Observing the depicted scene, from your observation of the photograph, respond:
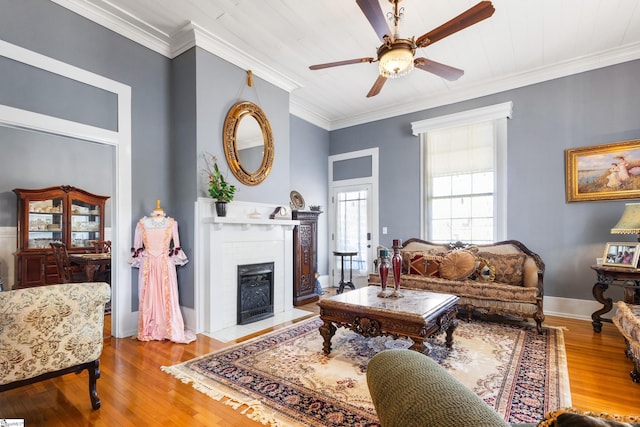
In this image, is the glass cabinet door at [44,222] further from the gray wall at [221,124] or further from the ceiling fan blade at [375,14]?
the ceiling fan blade at [375,14]

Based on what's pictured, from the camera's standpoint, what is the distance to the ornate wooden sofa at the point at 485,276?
3469 millimetres

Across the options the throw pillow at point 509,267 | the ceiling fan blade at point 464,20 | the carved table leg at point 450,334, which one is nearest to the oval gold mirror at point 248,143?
the ceiling fan blade at point 464,20

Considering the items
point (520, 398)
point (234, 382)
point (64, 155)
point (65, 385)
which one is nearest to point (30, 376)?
point (65, 385)

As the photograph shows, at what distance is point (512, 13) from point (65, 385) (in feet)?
16.6

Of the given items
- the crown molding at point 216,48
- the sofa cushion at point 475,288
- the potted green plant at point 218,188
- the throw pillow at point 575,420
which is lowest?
the sofa cushion at point 475,288

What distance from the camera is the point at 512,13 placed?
3176 millimetres

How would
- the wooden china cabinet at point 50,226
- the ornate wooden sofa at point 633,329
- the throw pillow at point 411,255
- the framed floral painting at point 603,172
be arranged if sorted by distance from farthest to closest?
1. the wooden china cabinet at point 50,226
2. the throw pillow at point 411,255
3. the framed floral painting at point 603,172
4. the ornate wooden sofa at point 633,329

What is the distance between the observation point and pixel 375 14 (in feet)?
7.45

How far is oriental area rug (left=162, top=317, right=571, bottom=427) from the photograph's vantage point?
1.97m

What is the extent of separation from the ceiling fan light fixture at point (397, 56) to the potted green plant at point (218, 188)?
2055mm

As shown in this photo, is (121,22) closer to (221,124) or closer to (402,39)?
(221,124)

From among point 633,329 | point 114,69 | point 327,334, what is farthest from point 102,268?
point 633,329

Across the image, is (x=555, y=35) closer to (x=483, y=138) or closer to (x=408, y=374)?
(x=483, y=138)

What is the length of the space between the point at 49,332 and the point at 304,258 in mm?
3429
